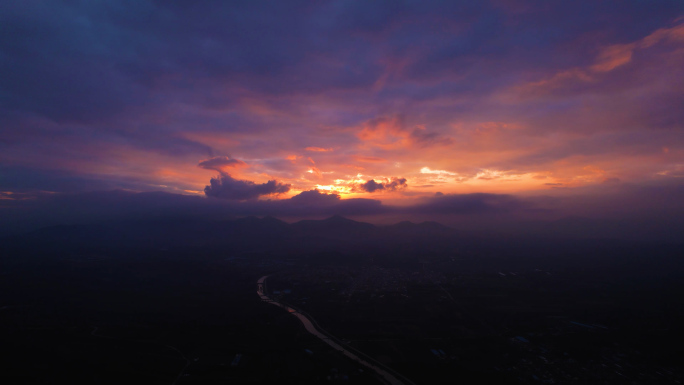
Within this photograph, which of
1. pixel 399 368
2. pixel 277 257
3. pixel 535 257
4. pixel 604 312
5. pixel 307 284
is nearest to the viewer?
pixel 399 368

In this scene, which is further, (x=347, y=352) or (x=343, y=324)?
(x=343, y=324)

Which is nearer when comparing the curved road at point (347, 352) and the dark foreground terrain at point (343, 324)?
the curved road at point (347, 352)

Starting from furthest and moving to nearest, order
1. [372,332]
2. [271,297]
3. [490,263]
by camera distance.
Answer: [490,263]
[271,297]
[372,332]

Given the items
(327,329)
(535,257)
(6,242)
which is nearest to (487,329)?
(327,329)

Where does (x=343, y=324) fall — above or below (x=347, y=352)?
below

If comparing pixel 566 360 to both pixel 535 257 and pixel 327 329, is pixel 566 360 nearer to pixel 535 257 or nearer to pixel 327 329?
pixel 327 329

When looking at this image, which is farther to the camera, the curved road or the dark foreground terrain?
the dark foreground terrain

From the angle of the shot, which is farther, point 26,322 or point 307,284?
point 307,284

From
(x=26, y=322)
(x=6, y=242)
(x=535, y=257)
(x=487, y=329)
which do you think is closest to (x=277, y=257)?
(x=26, y=322)
